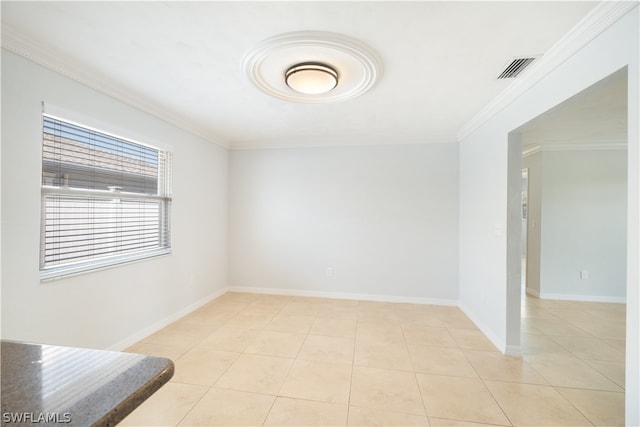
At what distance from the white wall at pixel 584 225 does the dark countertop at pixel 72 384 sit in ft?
17.0

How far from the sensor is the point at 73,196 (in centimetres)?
207

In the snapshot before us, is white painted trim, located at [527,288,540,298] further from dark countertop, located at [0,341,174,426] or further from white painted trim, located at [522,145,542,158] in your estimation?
dark countertop, located at [0,341,174,426]

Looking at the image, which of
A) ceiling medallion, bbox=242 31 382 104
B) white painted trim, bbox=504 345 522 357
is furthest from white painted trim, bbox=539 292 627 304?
ceiling medallion, bbox=242 31 382 104

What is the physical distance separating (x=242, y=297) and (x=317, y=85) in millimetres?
3293

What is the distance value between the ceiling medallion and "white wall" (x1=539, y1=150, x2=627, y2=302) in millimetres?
3774

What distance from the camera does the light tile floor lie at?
1.71 metres

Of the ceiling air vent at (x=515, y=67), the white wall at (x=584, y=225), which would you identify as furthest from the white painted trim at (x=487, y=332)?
the ceiling air vent at (x=515, y=67)

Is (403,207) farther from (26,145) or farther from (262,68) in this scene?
(26,145)

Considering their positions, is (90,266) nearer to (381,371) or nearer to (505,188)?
(381,371)

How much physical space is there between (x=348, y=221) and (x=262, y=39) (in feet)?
9.15

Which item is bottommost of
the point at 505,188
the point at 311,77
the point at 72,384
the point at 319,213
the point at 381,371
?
the point at 381,371

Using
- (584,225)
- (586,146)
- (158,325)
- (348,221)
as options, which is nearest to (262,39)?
(348,221)

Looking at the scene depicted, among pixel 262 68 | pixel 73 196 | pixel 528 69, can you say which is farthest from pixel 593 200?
pixel 73 196

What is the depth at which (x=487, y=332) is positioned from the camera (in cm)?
281
